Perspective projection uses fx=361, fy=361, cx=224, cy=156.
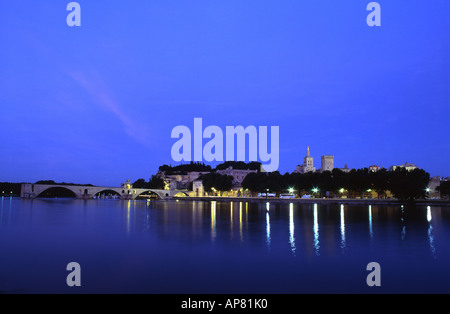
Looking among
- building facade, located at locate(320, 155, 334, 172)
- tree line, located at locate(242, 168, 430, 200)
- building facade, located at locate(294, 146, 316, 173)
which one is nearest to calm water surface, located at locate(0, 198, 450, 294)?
tree line, located at locate(242, 168, 430, 200)

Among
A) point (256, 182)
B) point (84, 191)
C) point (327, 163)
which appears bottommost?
point (84, 191)

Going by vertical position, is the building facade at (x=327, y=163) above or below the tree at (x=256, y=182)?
above

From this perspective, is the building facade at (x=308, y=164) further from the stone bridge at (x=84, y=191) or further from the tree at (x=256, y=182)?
the tree at (x=256, y=182)

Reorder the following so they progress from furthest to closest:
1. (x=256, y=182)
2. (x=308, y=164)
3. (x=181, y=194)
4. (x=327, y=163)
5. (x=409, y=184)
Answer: (x=308, y=164)
(x=327, y=163)
(x=181, y=194)
(x=256, y=182)
(x=409, y=184)

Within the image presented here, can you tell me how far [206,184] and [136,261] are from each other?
114 m

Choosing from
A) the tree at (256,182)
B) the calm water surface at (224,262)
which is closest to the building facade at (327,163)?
the tree at (256,182)

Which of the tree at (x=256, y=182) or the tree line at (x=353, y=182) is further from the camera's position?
the tree at (x=256, y=182)

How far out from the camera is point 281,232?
27.6 meters

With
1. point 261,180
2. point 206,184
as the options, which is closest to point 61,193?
point 206,184

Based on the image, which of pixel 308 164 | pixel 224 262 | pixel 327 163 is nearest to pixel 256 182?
pixel 327 163

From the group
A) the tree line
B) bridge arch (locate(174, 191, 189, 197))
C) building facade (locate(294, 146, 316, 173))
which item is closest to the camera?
the tree line

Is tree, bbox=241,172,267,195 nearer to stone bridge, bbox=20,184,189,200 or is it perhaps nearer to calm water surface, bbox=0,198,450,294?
stone bridge, bbox=20,184,189,200

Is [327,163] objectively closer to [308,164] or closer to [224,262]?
[308,164]
